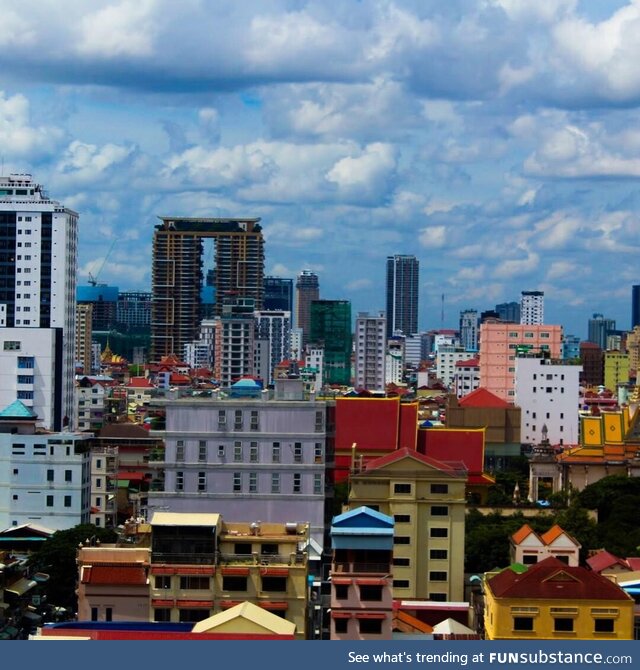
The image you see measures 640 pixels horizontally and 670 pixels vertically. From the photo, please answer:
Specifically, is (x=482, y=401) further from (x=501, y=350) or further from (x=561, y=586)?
(x=561, y=586)

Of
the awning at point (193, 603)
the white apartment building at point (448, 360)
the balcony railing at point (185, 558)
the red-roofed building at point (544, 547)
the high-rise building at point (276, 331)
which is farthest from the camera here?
the white apartment building at point (448, 360)

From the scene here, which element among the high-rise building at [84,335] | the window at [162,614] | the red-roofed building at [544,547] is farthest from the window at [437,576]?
the high-rise building at [84,335]

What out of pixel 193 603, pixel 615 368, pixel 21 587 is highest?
pixel 615 368

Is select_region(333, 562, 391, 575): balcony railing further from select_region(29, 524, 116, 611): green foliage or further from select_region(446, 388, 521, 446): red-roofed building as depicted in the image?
select_region(446, 388, 521, 446): red-roofed building

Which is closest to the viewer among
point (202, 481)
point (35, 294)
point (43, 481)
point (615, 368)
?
point (202, 481)

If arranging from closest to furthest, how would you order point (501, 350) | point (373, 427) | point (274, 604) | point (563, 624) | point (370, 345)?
point (563, 624) < point (274, 604) < point (373, 427) < point (501, 350) < point (370, 345)

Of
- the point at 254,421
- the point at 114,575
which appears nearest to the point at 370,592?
the point at 114,575

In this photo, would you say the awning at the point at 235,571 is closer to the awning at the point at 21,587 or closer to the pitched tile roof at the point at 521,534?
the awning at the point at 21,587

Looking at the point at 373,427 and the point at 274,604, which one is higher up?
the point at 373,427
